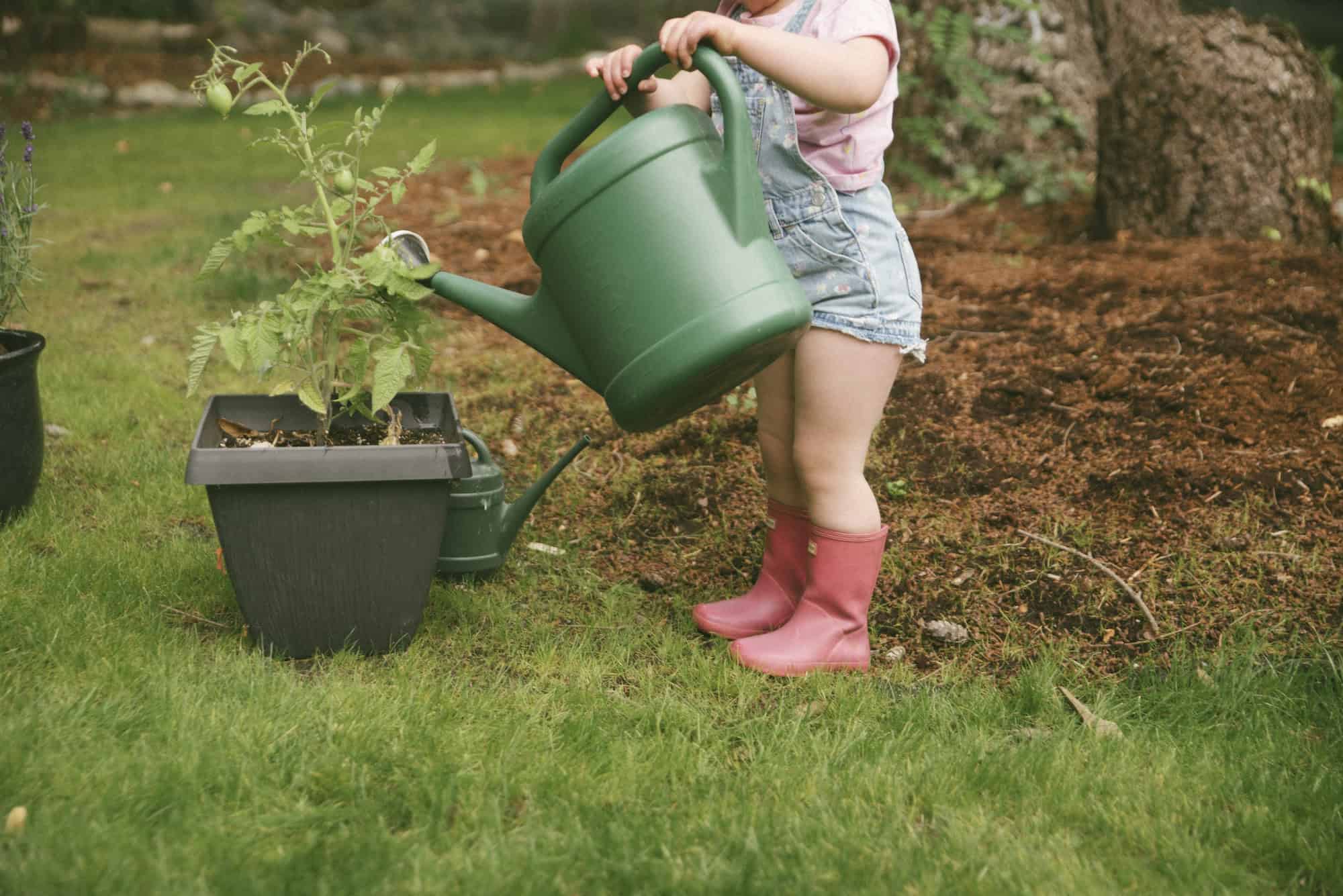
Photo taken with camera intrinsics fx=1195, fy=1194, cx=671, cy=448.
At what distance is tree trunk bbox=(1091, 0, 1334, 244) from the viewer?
371 cm

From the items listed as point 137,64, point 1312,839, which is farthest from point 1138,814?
point 137,64

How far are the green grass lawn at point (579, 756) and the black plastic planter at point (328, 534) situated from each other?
0.23 ft

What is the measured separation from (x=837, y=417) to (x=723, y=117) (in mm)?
555

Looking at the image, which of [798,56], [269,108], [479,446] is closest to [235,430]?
[479,446]

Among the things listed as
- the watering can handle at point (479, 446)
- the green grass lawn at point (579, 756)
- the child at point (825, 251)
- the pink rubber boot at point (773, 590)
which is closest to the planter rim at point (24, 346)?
the green grass lawn at point (579, 756)

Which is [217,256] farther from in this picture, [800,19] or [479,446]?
[800,19]

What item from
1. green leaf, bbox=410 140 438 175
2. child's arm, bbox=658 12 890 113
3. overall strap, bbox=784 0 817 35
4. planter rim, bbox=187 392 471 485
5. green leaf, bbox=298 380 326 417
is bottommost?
planter rim, bbox=187 392 471 485

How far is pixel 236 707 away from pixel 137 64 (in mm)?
10158

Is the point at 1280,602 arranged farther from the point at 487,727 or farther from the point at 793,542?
the point at 487,727

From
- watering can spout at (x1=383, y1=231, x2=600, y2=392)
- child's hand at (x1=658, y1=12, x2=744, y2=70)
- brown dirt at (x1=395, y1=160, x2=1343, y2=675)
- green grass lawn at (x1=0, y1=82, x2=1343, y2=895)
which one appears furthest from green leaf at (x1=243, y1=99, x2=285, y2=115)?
brown dirt at (x1=395, y1=160, x2=1343, y2=675)

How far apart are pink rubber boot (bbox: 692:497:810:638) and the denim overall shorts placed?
0.46m

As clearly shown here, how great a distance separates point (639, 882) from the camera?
4.96 feet

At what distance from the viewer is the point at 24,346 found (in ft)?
8.25

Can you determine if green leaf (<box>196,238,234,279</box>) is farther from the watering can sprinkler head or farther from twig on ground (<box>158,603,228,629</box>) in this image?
twig on ground (<box>158,603,228,629</box>)
